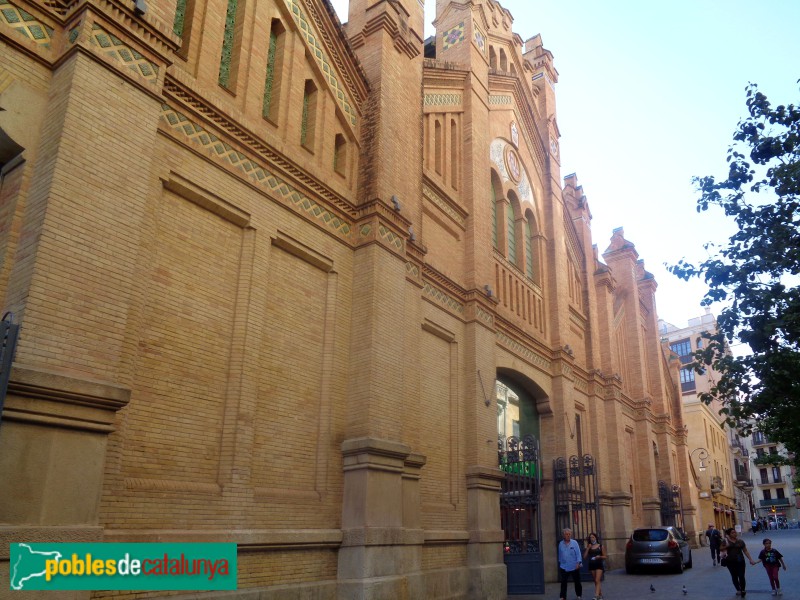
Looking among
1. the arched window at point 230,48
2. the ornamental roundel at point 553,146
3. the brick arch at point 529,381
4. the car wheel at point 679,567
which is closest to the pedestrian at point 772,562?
the car wheel at point 679,567

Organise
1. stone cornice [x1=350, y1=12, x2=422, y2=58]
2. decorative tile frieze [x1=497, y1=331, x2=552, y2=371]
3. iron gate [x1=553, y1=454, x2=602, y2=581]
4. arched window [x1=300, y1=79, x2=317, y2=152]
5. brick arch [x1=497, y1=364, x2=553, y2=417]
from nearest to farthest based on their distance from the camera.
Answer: arched window [x1=300, y1=79, x2=317, y2=152], stone cornice [x1=350, y1=12, x2=422, y2=58], decorative tile frieze [x1=497, y1=331, x2=552, y2=371], brick arch [x1=497, y1=364, x2=553, y2=417], iron gate [x1=553, y1=454, x2=602, y2=581]

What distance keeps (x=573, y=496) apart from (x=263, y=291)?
13.9 m

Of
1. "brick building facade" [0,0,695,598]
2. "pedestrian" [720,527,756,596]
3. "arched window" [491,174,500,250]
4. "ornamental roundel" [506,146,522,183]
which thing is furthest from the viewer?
"ornamental roundel" [506,146,522,183]

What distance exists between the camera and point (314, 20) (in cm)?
1203

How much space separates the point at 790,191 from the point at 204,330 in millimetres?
9881

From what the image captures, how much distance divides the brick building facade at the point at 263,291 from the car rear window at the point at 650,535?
4.13m

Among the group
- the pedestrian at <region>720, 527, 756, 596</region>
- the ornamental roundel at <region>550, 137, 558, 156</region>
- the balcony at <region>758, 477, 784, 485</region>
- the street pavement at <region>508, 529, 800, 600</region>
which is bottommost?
the street pavement at <region>508, 529, 800, 600</region>

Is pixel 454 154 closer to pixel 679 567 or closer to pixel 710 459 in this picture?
pixel 679 567

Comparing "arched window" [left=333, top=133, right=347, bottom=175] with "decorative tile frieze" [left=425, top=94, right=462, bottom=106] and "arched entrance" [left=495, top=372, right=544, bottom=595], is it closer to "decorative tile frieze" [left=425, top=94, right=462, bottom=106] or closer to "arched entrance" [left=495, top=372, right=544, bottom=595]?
"decorative tile frieze" [left=425, top=94, right=462, bottom=106]

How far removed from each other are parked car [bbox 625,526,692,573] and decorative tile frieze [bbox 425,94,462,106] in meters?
14.3

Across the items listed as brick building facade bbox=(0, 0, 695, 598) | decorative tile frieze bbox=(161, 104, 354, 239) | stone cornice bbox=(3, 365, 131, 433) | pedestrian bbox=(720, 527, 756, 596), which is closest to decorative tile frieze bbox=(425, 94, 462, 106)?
brick building facade bbox=(0, 0, 695, 598)

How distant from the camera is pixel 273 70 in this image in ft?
36.8

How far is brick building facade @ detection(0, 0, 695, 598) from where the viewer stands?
691 centimetres

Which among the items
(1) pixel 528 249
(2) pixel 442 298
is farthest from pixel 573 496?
(2) pixel 442 298
